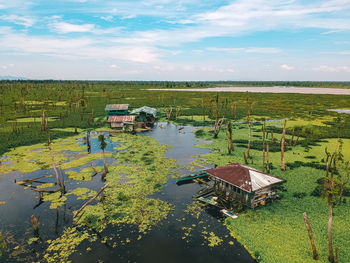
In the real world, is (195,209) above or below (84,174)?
below

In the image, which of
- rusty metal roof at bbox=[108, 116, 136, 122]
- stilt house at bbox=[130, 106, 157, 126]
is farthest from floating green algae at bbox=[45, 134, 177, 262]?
stilt house at bbox=[130, 106, 157, 126]

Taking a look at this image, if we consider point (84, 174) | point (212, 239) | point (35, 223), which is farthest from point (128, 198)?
point (212, 239)

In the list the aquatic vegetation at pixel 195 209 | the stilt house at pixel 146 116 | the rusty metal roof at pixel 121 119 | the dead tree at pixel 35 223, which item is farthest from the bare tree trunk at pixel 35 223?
the stilt house at pixel 146 116

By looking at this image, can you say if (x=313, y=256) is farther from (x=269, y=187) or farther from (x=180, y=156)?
(x=180, y=156)

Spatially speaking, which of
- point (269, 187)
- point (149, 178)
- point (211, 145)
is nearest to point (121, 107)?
point (211, 145)

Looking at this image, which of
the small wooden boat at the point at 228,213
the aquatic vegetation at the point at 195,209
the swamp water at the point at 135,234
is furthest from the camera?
the aquatic vegetation at the point at 195,209

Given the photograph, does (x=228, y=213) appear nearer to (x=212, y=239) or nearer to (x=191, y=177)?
(x=212, y=239)

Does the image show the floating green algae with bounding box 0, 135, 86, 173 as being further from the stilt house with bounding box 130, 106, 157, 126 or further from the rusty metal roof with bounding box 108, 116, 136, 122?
the stilt house with bounding box 130, 106, 157, 126

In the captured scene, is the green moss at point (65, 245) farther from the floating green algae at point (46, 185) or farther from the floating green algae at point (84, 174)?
the floating green algae at point (84, 174)
